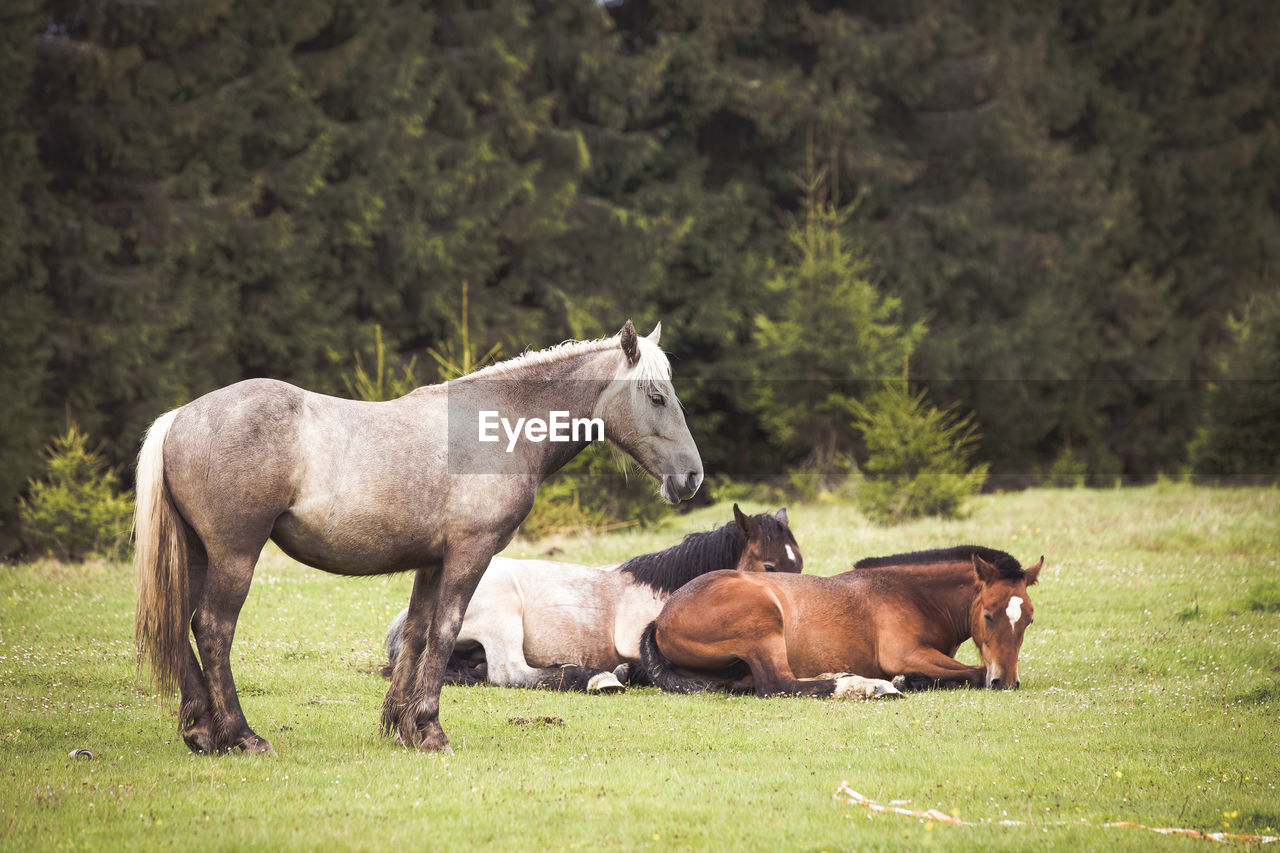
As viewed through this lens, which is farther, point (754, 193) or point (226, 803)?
point (754, 193)

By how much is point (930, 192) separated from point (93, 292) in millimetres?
24987

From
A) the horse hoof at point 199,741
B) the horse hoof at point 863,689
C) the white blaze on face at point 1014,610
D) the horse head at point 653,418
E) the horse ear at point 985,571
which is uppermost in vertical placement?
the horse head at point 653,418

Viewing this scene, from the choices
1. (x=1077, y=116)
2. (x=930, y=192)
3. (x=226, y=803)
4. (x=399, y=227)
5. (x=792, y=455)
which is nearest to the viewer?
(x=226, y=803)

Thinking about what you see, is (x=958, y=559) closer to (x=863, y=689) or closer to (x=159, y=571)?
(x=863, y=689)

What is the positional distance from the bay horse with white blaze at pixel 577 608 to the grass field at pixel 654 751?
0.50 meters

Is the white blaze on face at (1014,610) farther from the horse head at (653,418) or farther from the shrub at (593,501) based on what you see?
the shrub at (593,501)

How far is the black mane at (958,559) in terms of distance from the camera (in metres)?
9.62

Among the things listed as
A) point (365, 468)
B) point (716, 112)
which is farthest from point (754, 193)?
point (365, 468)

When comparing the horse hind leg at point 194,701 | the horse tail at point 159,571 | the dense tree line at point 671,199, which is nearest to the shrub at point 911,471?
the dense tree line at point 671,199

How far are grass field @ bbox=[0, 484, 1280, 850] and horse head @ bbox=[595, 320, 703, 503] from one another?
1.79m

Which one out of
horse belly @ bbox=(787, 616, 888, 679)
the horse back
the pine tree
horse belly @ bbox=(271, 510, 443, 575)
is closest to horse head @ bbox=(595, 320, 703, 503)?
horse belly @ bbox=(271, 510, 443, 575)

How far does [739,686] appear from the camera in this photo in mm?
9664

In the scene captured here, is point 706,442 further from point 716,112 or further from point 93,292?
point 93,292

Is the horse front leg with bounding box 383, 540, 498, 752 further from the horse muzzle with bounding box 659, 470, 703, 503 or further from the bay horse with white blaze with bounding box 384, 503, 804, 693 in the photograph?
the bay horse with white blaze with bounding box 384, 503, 804, 693
